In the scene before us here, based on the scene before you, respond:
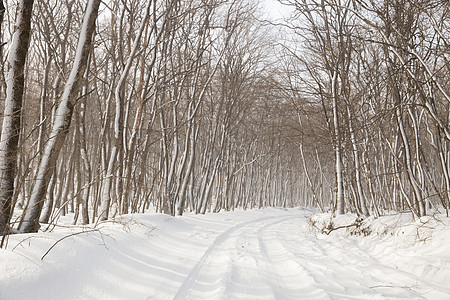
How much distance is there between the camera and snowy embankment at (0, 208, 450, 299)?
3.29 m

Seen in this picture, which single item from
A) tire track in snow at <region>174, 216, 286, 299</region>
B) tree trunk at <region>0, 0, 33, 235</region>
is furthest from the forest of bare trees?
tire track in snow at <region>174, 216, 286, 299</region>

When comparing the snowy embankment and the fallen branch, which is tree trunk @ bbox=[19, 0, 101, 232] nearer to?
the snowy embankment

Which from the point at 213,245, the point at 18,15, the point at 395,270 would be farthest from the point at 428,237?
the point at 18,15

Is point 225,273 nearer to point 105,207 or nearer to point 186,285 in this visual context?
point 186,285

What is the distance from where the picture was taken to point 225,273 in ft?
14.8

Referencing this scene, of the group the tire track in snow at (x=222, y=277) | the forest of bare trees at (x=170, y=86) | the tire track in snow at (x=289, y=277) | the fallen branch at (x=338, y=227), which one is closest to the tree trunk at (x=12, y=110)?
the forest of bare trees at (x=170, y=86)

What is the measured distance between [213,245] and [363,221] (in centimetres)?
455

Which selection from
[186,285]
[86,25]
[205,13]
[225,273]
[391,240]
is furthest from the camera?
[205,13]

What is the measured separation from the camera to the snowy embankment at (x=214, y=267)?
10.8 feet

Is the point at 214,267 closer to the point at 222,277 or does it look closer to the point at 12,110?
the point at 222,277

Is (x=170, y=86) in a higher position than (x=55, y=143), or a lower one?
higher

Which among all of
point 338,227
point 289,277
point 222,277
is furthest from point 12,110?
point 338,227

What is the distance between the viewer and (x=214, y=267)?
4.89 meters

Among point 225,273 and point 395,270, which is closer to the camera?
point 225,273
